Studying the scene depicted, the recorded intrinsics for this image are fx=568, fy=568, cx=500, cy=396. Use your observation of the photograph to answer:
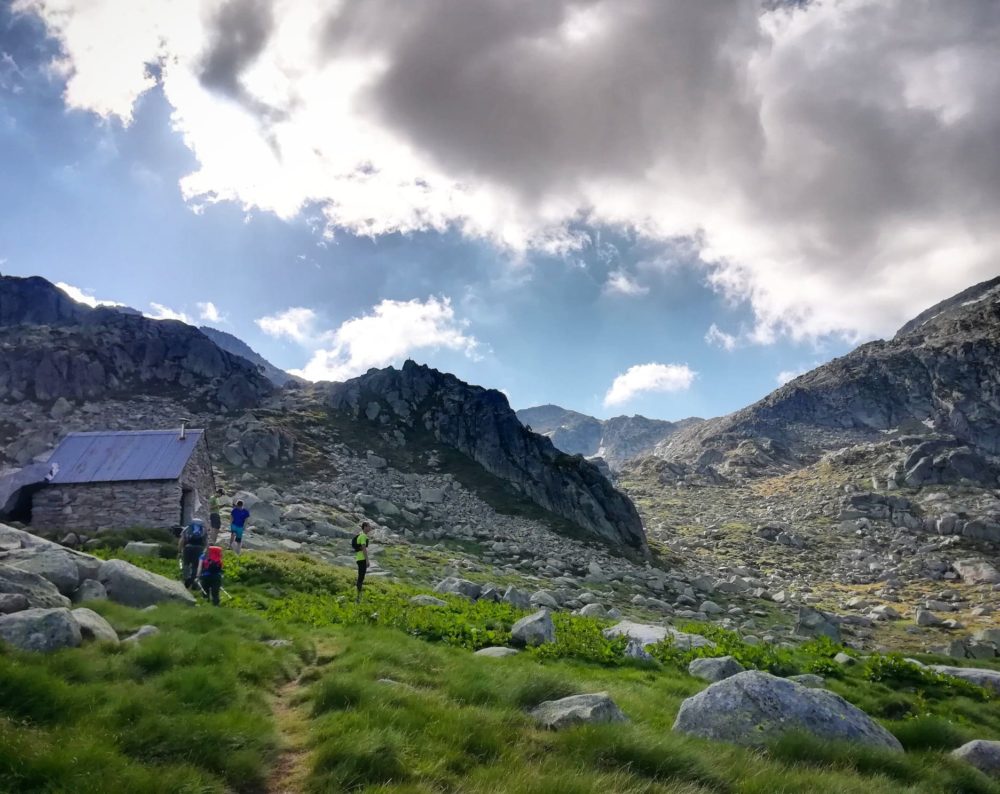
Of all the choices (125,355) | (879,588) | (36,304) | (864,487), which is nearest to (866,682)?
(879,588)

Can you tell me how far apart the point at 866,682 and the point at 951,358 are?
718 feet

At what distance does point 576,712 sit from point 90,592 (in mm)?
11953

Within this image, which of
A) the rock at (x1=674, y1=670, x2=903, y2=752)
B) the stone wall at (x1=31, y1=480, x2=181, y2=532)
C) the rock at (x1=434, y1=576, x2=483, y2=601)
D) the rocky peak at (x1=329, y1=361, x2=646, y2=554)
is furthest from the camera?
the rocky peak at (x1=329, y1=361, x2=646, y2=554)

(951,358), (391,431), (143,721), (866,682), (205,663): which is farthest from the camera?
(951,358)

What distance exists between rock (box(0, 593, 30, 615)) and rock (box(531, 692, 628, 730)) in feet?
29.7

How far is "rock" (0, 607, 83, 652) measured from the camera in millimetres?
8594

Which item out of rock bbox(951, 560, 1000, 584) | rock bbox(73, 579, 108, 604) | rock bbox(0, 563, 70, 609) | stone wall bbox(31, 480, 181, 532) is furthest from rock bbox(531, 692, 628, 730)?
rock bbox(951, 560, 1000, 584)

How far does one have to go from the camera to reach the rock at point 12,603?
968cm

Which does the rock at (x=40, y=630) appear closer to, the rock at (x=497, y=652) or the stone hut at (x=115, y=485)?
the rock at (x=497, y=652)

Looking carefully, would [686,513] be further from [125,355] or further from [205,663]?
[205,663]

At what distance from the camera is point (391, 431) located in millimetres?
73188

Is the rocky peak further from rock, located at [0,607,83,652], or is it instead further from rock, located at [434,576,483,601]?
rock, located at [0,607,83,652]

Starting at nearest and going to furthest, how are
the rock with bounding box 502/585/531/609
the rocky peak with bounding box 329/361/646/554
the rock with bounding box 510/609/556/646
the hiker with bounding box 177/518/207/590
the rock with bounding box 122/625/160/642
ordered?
the rock with bounding box 122/625/160/642
the rock with bounding box 510/609/556/646
the hiker with bounding box 177/518/207/590
the rock with bounding box 502/585/531/609
the rocky peak with bounding box 329/361/646/554

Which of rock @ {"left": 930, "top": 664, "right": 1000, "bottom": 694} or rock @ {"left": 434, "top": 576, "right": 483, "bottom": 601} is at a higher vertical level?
rock @ {"left": 930, "top": 664, "right": 1000, "bottom": 694}
